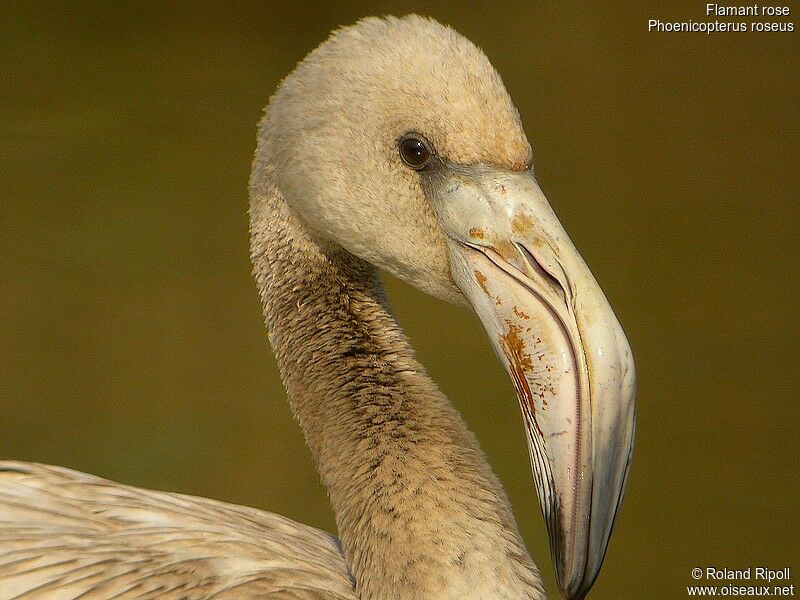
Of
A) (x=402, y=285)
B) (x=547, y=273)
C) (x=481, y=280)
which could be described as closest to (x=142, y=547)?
(x=481, y=280)

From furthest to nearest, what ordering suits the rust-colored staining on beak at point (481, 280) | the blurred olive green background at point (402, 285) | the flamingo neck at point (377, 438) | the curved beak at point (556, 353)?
1. the blurred olive green background at point (402, 285)
2. the flamingo neck at point (377, 438)
3. the rust-colored staining on beak at point (481, 280)
4. the curved beak at point (556, 353)

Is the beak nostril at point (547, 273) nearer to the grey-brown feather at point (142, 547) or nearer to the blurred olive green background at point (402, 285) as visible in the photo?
the grey-brown feather at point (142, 547)

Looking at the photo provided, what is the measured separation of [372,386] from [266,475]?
8.61 feet

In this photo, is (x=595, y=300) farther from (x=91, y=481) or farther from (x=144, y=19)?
(x=144, y=19)

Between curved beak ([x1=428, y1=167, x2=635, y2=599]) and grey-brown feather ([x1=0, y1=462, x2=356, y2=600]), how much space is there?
0.46 m

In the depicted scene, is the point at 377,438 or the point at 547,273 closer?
the point at 547,273

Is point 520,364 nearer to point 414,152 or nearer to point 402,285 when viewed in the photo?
point 414,152

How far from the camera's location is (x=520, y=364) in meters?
1.96

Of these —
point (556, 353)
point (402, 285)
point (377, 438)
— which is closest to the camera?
point (556, 353)

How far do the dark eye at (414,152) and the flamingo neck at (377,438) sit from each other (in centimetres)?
28

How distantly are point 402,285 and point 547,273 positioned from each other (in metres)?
3.74

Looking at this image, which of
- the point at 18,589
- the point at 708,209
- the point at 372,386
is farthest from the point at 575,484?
the point at 708,209

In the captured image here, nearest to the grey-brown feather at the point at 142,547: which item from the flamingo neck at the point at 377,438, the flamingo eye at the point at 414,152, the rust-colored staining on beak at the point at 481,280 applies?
the flamingo neck at the point at 377,438

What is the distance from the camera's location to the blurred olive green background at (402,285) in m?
4.76
